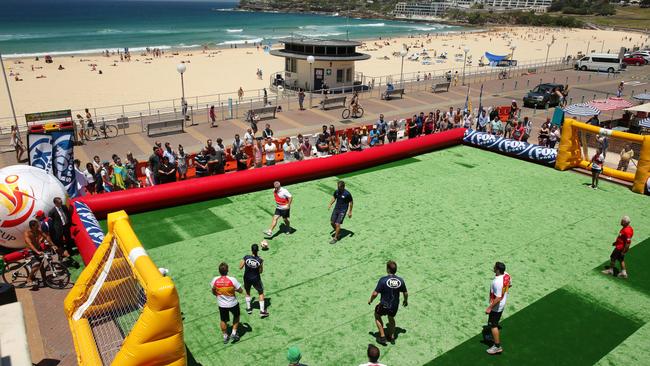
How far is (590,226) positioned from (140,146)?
663 inches

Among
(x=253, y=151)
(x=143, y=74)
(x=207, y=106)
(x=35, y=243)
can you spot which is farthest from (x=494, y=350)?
(x=143, y=74)

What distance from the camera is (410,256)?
36.2ft

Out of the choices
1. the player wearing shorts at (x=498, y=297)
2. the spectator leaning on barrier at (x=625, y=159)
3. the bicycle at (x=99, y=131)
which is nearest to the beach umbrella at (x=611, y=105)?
the spectator leaning on barrier at (x=625, y=159)

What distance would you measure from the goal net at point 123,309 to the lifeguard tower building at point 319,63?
24834 millimetres

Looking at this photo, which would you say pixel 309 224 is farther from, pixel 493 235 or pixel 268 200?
pixel 493 235

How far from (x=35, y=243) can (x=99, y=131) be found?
13.2m

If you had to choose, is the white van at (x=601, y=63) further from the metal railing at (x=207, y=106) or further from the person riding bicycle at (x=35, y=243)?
the person riding bicycle at (x=35, y=243)

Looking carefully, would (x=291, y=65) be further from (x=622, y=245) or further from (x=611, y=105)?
(x=622, y=245)

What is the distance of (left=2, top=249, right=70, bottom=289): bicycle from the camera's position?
9.77 m

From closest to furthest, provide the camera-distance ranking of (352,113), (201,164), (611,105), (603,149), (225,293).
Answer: (225,293)
(201,164)
(603,149)
(611,105)
(352,113)

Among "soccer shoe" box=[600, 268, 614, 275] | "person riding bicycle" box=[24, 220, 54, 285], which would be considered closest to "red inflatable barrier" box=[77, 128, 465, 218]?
"person riding bicycle" box=[24, 220, 54, 285]

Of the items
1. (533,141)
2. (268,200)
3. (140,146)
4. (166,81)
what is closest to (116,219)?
(268,200)

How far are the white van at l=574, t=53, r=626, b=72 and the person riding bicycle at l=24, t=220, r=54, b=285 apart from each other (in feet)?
159

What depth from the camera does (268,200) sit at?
46.5 ft
